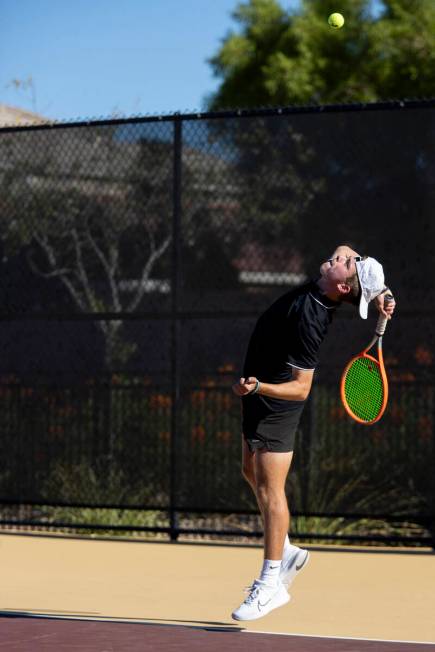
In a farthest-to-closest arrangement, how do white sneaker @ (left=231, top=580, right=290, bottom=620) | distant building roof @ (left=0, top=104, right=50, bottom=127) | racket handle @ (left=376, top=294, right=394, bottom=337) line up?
1. distant building roof @ (left=0, top=104, right=50, bottom=127)
2. racket handle @ (left=376, top=294, right=394, bottom=337)
3. white sneaker @ (left=231, top=580, right=290, bottom=620)

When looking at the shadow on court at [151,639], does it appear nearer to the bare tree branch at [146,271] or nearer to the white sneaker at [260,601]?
the white sneaker at [260,601]

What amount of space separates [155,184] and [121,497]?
2.45m

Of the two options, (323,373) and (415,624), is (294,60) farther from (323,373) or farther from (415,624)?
(415,624)

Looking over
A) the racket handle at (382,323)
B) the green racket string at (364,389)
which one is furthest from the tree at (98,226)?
the racket handle at (382,323)

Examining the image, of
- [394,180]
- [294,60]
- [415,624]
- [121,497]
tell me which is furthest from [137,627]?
[294,60]

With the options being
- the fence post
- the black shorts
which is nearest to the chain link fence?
the fence post

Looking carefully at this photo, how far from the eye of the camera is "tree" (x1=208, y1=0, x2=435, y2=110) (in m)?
29.0

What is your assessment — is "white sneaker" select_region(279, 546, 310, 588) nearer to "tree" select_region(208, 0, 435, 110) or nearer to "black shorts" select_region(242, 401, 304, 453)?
"black shorts" select_region(242, 401, 304, 453)

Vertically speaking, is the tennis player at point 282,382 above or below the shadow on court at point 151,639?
above

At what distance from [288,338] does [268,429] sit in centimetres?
50

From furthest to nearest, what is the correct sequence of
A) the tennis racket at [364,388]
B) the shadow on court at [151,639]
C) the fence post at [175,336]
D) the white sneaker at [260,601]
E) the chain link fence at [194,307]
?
1. the fence post at [175,336]
2. the chain link fence at [194,307]
3. the tennis racket at [364,388]
4. the white sneaker at [260,601]
5. the shadow on court at [151,639]

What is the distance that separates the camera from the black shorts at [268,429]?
6914 millimetres

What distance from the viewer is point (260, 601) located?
22.0 ft

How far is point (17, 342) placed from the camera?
1018 cm
